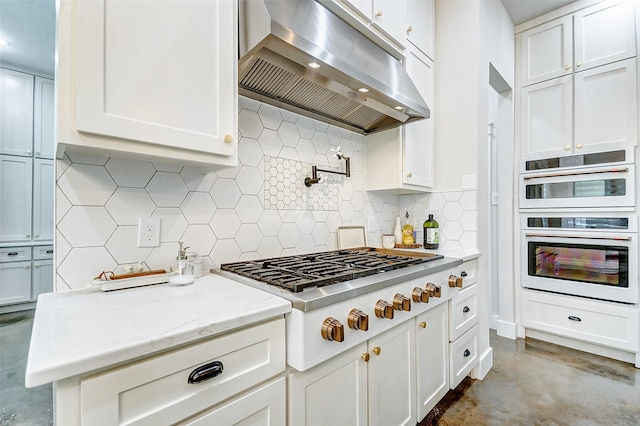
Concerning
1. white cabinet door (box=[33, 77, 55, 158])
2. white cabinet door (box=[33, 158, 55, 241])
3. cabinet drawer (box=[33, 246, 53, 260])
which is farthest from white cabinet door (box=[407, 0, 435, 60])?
cabinet drawer (box=[33, 246, 53, 260])

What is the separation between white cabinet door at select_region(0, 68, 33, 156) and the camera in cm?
334

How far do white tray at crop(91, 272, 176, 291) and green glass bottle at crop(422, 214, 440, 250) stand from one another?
170 centimetres

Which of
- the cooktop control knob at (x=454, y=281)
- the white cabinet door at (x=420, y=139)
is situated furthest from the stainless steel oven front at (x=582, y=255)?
the cooktop control knob at (x=454, y=281)

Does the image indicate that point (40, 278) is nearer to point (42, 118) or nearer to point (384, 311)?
point (42, 118)

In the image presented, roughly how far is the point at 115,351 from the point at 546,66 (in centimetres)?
367

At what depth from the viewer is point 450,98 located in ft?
7.25

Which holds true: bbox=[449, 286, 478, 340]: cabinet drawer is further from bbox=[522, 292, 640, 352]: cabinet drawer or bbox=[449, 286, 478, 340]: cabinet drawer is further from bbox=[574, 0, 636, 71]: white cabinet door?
bbox=[574, 0, 636, 71]: white cabinet door

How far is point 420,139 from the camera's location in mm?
2105

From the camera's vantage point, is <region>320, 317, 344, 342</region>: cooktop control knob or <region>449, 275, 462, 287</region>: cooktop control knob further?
<region>449, 275, 462, 287</region>: cooktop control knob

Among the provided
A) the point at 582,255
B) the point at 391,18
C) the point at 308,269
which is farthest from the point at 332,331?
the point at 582,255

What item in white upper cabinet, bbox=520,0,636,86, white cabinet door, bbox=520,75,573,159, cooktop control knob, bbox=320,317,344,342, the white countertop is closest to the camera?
the white countertop

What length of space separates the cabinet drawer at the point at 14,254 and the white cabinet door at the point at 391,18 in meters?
4.42

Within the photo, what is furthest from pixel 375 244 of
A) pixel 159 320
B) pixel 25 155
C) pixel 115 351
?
pixel 25 155

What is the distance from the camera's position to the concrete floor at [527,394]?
166 cm
